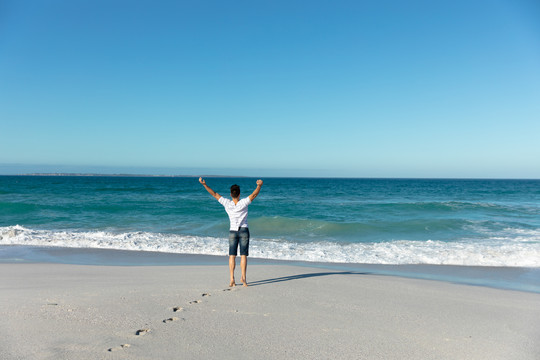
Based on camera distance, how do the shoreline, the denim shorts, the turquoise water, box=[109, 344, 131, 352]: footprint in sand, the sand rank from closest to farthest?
box=[109, 344, 131, 352]: footprint in sand < the sand < the denim shorts < the shoreline < the turquoise water

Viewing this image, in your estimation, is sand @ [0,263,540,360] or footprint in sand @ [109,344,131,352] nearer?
footprint in sand @ [109,344,131,352]

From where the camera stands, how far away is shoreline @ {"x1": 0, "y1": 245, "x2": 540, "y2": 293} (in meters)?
7.82

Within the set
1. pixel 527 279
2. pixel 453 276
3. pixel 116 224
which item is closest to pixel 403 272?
pixel 453 276

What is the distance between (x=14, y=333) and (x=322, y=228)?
13.8 m

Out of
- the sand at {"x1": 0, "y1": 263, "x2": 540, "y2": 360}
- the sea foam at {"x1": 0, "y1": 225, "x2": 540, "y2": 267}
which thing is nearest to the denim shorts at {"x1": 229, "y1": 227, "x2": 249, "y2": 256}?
the sand at {"x1": 0, "y1": 263, "x2": 540, "y2": 360}

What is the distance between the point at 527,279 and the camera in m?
7.98

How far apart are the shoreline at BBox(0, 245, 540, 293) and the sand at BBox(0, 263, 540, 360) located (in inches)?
42.0

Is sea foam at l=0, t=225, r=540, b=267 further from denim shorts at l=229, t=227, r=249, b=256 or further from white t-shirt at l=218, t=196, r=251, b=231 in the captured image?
white t-shirt at l=218, t=196, r=251, b=231

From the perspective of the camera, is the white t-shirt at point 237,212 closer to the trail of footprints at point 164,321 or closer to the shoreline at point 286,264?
the trail of footprints at point 164,321

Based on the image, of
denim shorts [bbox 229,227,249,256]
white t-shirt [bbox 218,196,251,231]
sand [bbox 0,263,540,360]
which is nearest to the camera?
sand [bbox 0,263,540,360]

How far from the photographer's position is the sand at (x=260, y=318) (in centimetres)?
370

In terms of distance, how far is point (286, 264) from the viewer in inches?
365

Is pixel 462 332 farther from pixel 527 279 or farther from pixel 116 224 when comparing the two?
pixel 116 224

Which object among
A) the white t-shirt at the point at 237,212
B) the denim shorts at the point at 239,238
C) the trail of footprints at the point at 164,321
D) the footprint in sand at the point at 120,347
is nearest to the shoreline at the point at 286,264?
the denim shorts at the point at 239,238
